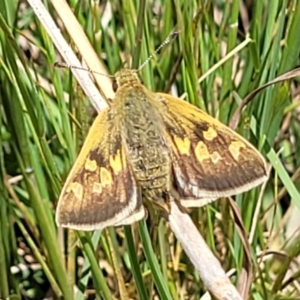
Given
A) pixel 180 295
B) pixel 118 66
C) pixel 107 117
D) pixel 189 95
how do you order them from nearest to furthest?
pixel 107 117
pixel 189 95
pixel 180 295
pixel 118 66

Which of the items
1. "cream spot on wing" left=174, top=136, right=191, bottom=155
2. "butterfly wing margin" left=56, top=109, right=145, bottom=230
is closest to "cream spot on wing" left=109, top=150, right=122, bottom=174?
"butterfly wing margin" left=56, top=109, right=145, bottom=230

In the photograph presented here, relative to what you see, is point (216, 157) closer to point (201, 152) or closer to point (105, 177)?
point (201, 152)

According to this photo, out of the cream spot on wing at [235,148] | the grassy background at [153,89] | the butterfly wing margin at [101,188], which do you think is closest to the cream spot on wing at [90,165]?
the butterfly wing margin at [101,188]

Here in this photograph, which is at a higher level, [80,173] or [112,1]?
[112,1]

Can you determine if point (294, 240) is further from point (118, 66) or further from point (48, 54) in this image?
point (48, 54)

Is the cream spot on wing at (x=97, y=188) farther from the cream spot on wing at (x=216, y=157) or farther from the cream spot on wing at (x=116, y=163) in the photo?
the cream spot on wing at (x=216, y=157)

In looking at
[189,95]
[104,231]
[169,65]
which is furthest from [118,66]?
[104,231]

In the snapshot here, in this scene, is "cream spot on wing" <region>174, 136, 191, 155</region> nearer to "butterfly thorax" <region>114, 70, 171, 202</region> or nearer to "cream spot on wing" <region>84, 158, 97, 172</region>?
"butterfly thorax" <region>114, 70, 171, 202</region>
